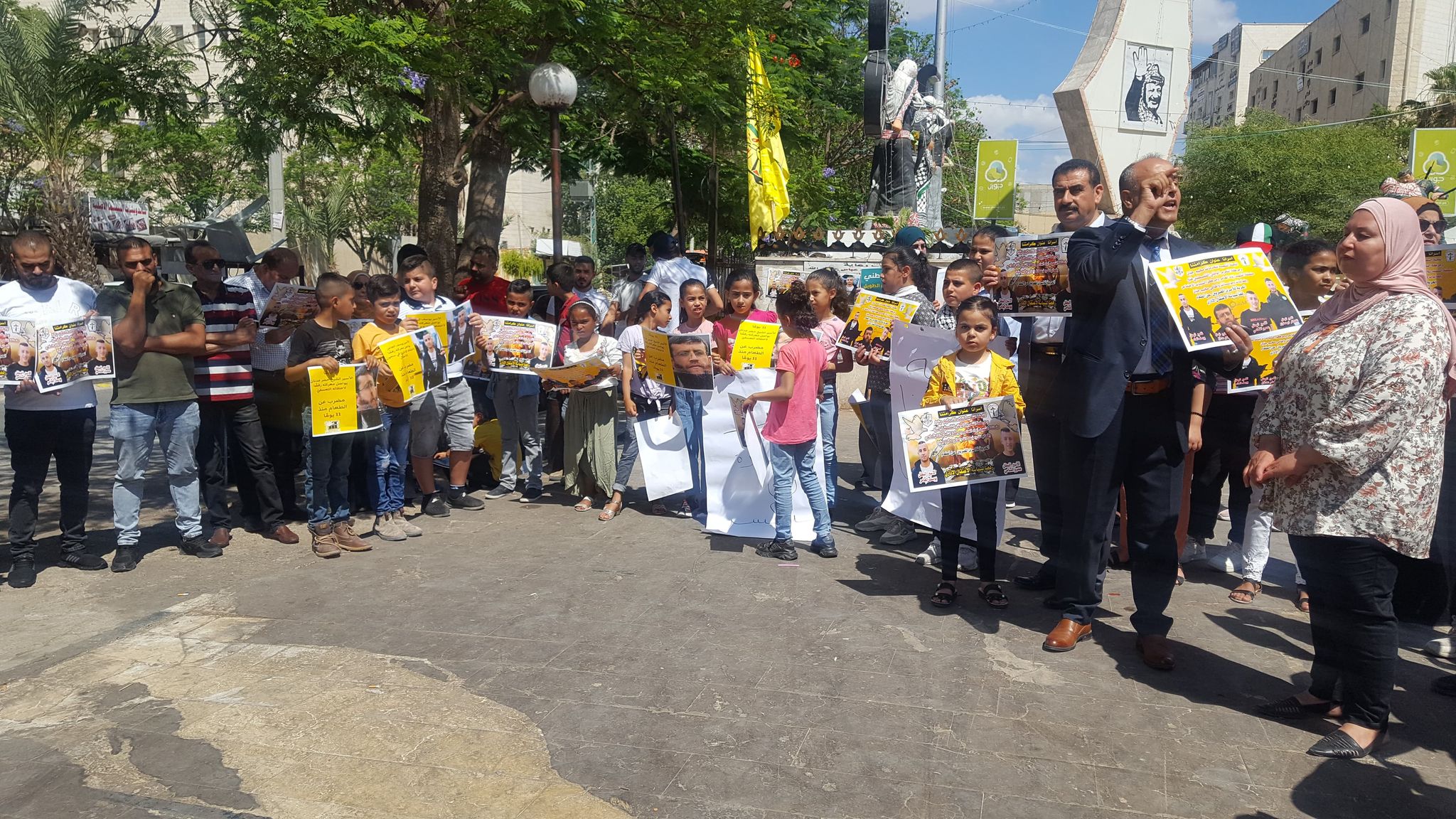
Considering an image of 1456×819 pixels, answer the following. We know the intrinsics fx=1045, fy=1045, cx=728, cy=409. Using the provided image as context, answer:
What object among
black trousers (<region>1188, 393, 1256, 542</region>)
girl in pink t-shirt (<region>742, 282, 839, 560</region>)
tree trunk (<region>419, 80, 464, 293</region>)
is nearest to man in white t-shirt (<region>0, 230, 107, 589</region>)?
girl in pink t-shirt (<region>742, 282, 839, 560</region>)

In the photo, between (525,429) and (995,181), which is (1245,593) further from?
(995,181)

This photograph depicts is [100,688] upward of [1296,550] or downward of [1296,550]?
downward

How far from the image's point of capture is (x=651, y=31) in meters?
9.53

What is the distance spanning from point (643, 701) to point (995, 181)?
16.2 m

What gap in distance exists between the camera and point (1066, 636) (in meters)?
4.99

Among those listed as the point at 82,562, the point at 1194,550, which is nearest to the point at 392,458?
the point at 82,562

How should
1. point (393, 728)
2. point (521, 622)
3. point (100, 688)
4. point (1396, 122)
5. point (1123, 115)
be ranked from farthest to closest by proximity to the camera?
point (1396, 122), point (1123, 115), point (521, 622), point (100, 688), point (393, 728)

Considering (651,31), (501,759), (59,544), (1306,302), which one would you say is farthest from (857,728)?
(651,31)

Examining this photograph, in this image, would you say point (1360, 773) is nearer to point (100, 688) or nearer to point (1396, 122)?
point (100, 688)

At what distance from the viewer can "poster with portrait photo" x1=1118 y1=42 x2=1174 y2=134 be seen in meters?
14.2

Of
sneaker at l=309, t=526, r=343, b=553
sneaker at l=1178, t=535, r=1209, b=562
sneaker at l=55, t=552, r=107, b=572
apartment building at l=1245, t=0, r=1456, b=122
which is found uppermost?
apartment building at l=1245, t=0, r=1456, b=122

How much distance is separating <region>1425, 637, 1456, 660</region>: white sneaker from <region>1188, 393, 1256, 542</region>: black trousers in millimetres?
1360

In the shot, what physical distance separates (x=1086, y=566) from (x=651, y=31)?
6646 mm

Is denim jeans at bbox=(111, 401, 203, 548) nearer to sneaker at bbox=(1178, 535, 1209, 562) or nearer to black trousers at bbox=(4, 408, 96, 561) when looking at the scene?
black trousers at bbox=(4, 408, 96, 561)
